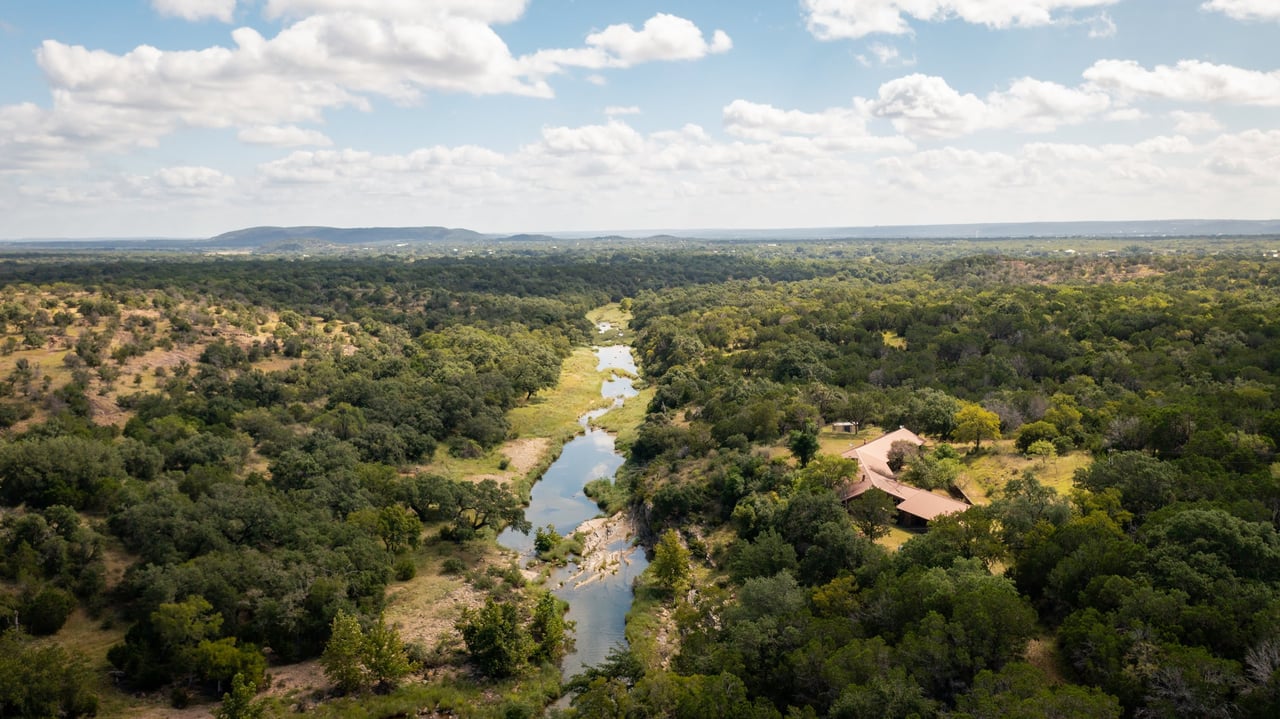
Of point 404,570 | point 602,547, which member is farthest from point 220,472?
point 602,547

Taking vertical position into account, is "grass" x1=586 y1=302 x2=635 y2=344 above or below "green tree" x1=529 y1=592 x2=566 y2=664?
above

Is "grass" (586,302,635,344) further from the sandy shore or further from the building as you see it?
the building

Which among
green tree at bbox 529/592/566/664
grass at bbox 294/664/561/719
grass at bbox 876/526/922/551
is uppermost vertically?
grass at bbox 876/526/922/551

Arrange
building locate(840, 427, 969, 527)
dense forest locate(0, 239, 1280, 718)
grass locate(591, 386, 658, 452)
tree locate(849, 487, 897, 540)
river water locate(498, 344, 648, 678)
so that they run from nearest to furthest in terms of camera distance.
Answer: dense forest locate(0, 239, 1280, 718) → river water locate(498, 344, 648, 678) → tree locate(849, 487, 897, 540) → building locate(840, 427, 969, 527) → grass locate(591, 386, 658, 452)

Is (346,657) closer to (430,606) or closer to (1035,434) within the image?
(430,606)

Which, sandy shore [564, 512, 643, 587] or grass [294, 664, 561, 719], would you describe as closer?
grass [294, 664, 561, 719]

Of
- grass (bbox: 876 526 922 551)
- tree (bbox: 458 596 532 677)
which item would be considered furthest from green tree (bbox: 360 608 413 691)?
grass (bbox: 876 526 922 551)
